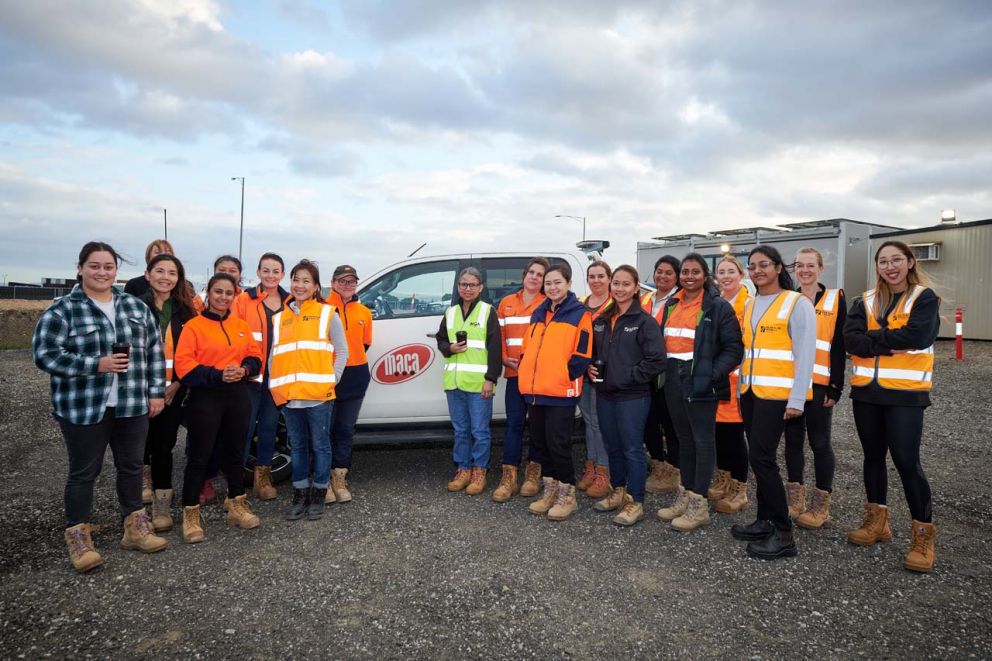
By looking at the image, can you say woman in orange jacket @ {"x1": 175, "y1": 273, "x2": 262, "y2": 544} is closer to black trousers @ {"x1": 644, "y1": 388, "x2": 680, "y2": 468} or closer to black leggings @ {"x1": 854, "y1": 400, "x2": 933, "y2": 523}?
black trousers @ {"x1": 644, "y1": 388, "x2": 680, "y2": 468}

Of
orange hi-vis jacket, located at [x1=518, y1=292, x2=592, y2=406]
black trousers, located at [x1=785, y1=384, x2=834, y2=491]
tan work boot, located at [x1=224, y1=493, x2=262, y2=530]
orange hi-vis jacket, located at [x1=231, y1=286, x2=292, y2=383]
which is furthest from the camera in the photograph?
orange hi-vis jacket, located at [x1=231, y1=286, x2=292, y2=383]

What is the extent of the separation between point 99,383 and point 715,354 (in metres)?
3.57

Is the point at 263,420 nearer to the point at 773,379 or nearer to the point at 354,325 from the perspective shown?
the point at 354,325

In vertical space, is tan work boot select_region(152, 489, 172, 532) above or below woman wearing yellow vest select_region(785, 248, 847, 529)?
below

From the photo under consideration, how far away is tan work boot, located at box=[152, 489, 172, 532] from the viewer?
395 centimetres

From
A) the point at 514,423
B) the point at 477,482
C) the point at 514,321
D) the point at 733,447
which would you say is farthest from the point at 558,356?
the point at 733,447

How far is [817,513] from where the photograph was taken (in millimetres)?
4051

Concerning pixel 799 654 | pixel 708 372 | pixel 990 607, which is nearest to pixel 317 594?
pixel 799 654

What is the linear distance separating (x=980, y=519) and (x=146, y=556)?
5356 mm

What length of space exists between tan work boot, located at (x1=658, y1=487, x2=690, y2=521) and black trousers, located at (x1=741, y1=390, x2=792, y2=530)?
1.83 ft

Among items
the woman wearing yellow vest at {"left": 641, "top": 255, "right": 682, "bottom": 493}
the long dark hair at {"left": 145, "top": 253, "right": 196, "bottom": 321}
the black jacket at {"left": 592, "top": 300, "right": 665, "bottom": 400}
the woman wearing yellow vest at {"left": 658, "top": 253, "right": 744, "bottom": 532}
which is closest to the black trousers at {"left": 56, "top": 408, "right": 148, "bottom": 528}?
the long dark hair at {"left": 145, "top": 253, "right": 196, "bottom": 321}

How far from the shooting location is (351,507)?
14.7 feet

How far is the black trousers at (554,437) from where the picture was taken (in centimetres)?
418

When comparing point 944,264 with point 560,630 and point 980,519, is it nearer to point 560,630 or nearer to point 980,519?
point 980,519
